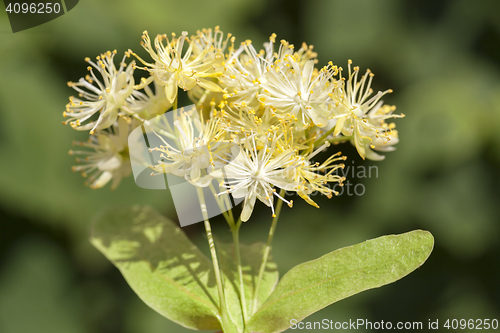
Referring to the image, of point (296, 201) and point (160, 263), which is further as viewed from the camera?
point (296, 201)

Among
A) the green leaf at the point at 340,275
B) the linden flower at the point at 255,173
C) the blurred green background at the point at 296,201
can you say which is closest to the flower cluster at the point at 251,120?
the linden flower at the point at 255,173

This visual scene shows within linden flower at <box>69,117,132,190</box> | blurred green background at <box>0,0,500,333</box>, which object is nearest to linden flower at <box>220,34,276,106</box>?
linden flower at <box>69,117,132,190</box>

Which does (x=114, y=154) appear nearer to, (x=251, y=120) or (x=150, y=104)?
(x=150, y=104)

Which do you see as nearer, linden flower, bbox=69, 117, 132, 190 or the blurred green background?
linden flower, bbox=69, 117, 132, 190

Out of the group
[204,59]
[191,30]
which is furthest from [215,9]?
[204,59]

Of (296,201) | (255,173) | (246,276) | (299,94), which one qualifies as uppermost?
(299,94)

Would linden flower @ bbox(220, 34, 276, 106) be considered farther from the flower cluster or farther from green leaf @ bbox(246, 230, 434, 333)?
green leaf @ bbox(246, 230, 434, 333)

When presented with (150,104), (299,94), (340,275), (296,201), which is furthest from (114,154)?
(296,201)
